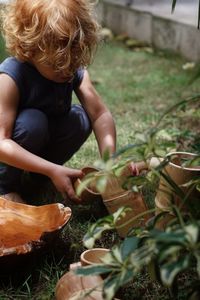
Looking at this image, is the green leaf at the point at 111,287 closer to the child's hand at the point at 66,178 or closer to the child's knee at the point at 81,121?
the child's hand at the point at 66,178

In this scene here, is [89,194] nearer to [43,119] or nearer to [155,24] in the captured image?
[43,119]

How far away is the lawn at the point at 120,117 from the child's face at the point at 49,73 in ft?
0.89

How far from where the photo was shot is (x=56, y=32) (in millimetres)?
1617

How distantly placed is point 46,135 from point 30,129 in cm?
9

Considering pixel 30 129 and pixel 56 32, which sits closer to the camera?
pixel 56 32

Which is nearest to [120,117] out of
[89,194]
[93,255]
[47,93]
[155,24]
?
[47,93]

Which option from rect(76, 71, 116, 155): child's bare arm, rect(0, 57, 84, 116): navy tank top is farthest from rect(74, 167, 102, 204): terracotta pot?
rect(0, 57, 84, 116): navy tank top

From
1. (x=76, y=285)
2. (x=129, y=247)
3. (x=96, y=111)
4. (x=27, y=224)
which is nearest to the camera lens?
(x=129, y=247)

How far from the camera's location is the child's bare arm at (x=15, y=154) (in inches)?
62.8

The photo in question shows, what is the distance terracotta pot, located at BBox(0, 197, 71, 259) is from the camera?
1.43 metres

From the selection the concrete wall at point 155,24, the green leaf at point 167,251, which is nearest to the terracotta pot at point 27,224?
the green leaf at point 167,251

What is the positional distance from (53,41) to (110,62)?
7.76ft

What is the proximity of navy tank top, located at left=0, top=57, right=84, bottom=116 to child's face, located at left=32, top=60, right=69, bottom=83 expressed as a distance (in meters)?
0.03

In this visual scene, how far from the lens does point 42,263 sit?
1539 millimetres
